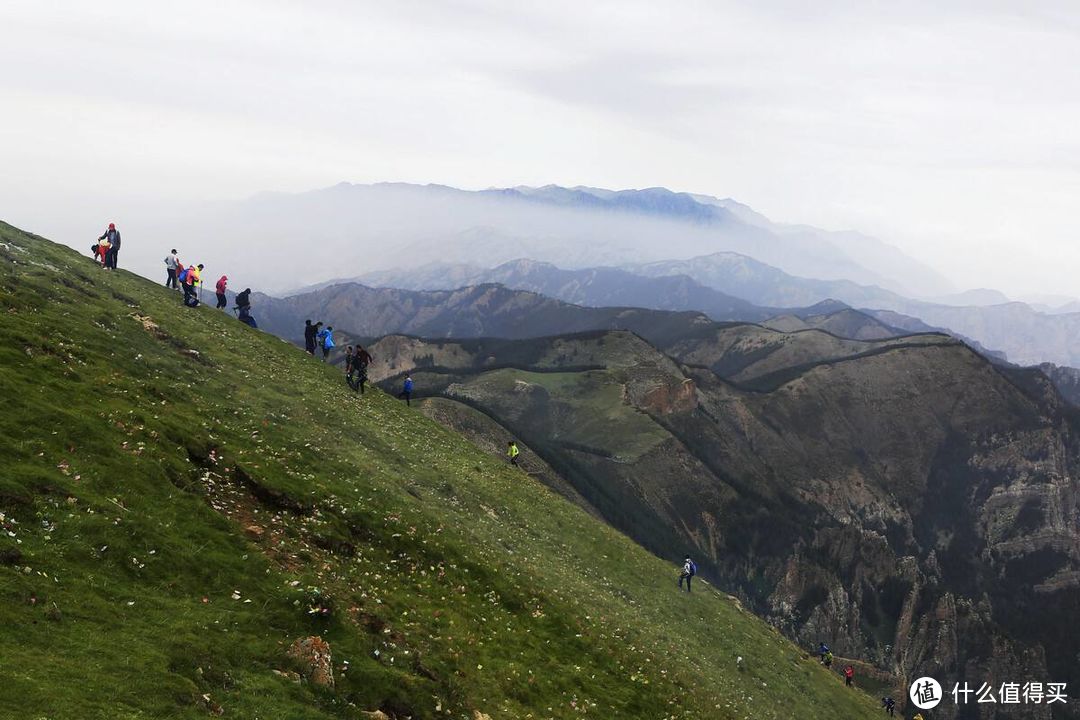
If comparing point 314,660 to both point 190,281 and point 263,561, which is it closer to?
point 263,561

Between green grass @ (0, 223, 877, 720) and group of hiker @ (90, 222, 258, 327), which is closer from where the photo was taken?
green grass @ (0, 223, 877, 720)

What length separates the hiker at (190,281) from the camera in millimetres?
53281

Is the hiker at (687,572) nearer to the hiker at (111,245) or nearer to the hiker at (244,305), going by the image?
the hiker at (244,305)

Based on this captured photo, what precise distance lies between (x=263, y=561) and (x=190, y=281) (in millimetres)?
37410

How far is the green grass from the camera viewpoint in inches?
687

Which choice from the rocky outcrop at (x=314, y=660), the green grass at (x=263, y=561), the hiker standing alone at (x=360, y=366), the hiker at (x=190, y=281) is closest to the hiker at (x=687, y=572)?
the green grass at (x=263, y=561)

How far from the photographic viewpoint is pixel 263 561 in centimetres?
2327

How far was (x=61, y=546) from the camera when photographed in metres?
18.7

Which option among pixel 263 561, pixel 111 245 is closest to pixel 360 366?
pixel 111 245

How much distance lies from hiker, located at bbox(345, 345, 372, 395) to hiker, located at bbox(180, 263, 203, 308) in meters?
13.7

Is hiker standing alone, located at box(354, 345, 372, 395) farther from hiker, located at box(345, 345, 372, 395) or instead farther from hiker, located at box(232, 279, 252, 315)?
hiker, located at box(232, 279, 252, 315)

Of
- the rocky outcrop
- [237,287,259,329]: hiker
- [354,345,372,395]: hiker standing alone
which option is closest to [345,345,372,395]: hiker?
[354,345,372,395]: hiker standing alone

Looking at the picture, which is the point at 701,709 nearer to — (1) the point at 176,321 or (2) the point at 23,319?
(2) the point at 23,319

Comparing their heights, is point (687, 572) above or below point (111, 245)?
below
